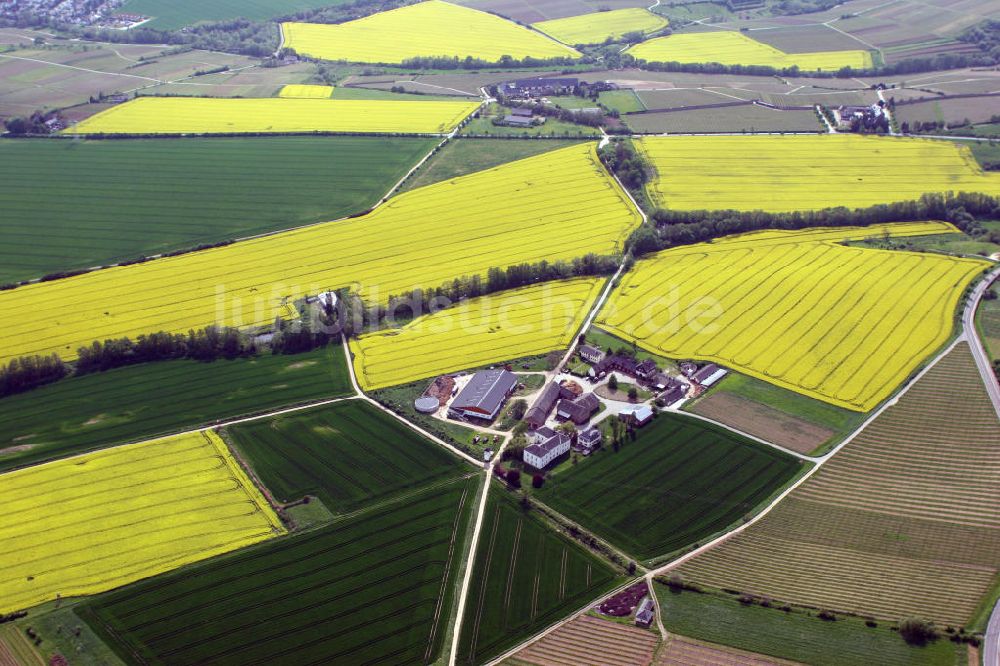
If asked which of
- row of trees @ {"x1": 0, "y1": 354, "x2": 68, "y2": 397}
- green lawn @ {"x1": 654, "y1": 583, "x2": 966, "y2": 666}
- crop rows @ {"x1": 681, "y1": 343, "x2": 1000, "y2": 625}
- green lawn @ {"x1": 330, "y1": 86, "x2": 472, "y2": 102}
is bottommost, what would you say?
green lawn @ {"x1": 654, "y1": 583, "x2": 966, "y2": 666}

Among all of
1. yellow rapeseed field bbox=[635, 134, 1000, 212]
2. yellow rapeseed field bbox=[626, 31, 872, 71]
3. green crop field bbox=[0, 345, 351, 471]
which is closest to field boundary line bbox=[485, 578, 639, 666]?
green crop field bbox=[0, 345, 351, 471]

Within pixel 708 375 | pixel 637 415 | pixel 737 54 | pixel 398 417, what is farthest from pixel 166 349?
pixel 737 54

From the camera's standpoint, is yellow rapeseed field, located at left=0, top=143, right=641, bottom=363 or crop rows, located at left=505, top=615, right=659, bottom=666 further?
yellow rapeseed field, located at left=0, top=143, right=641, bottom=363

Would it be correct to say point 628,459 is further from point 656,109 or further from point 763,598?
point 656,109

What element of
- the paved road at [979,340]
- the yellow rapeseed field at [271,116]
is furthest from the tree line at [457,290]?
the yellow rapeseed field at [271,116]

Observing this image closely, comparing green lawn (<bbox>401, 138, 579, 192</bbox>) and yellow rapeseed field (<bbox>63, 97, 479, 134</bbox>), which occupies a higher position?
yellow rapeseed field (<bbox>63, 97, 479, 134</bbox>)

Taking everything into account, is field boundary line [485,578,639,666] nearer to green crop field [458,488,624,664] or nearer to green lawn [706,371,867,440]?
green crop field [458,488,624,664]

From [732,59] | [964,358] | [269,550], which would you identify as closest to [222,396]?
[269,550]

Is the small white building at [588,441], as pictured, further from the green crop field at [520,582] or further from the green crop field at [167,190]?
the green crop field at [167,190]
